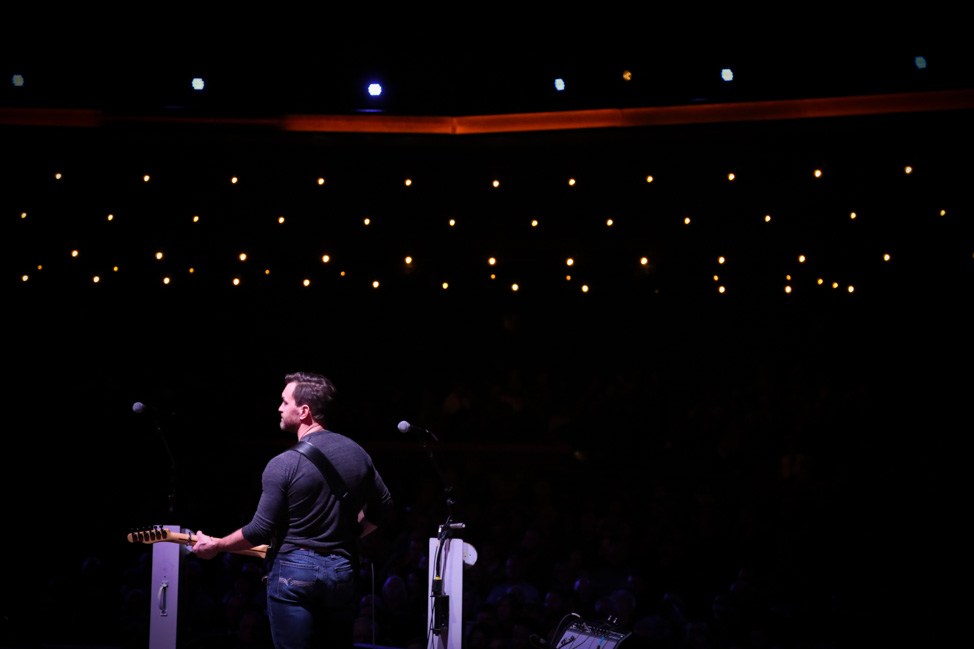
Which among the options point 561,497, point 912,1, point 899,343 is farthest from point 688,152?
point 561,497

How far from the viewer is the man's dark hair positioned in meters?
3.31

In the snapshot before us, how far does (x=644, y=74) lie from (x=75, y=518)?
4849mm

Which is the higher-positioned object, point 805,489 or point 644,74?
point 644,74

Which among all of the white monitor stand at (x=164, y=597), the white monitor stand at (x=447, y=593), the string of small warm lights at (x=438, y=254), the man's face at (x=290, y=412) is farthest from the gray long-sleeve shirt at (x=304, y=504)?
the string of small warm lights at (x=438, y=254)

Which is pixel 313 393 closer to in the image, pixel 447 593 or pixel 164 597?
pixel 447 593

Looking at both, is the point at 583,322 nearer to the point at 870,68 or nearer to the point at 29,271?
the point at 870,68

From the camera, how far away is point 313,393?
3320 mm

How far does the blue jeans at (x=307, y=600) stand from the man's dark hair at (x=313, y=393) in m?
0.52

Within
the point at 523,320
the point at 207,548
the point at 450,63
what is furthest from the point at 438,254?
the point at 207,548

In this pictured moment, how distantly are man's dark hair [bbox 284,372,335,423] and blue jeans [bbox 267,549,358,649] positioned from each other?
1.70 ft

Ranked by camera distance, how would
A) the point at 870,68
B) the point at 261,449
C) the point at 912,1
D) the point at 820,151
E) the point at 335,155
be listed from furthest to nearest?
the point at 261,449
the point at 335,155
the point at 820,151
the point at 870,68
the point at 912,1

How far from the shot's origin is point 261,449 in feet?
21.6

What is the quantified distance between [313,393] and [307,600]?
0.73 meters

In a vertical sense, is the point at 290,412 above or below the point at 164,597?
above
